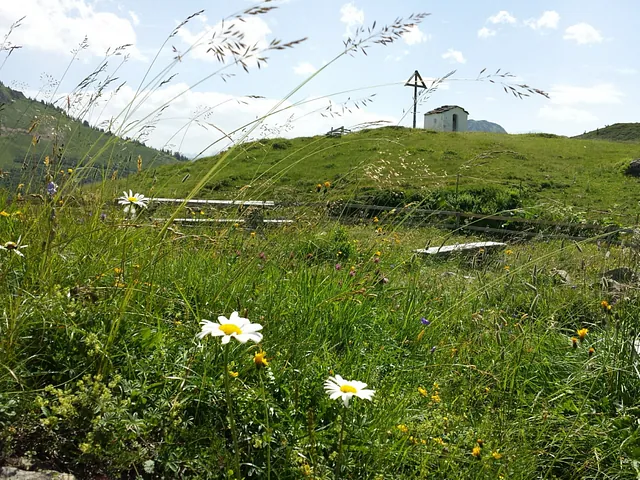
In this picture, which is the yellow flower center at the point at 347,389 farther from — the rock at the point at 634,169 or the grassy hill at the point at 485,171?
the rock at the point at 634,169

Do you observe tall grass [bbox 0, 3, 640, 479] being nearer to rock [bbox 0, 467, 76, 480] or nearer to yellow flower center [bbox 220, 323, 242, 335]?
rock [bbox 0, 467, 76, 480]

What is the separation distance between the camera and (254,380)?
2115mm

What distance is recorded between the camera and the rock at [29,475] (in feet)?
5.10

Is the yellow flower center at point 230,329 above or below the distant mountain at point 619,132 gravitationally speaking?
below

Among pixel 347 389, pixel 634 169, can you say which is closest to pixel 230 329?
pixel 347 389

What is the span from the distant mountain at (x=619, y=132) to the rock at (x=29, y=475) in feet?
222

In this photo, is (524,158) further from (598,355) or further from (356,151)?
(598,355)

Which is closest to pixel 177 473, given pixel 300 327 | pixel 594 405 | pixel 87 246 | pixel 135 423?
pixel 135 423

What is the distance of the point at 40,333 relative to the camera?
2023 mm

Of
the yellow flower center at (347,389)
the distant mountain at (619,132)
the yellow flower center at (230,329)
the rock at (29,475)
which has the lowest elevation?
the rock at (29,475)

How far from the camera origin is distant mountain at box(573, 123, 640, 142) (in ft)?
204

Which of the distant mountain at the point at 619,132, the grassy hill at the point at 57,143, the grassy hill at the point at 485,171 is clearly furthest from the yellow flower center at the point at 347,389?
the distant mountain at the point at 619,132

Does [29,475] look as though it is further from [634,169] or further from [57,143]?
[634,169]

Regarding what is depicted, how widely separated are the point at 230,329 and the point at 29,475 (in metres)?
0.80
